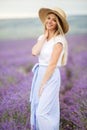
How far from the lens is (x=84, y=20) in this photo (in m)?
3.71

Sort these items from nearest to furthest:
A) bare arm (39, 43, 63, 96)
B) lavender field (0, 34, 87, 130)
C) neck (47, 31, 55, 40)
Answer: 1. bare arm (39, 43, 63, 96)
2. neck (47, 31, 55, 40)
3. lavender field (0, 34, 87, 130)

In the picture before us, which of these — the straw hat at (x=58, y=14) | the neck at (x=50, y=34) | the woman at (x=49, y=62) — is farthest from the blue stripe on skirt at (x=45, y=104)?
the straw hat at (x=58, y=14)

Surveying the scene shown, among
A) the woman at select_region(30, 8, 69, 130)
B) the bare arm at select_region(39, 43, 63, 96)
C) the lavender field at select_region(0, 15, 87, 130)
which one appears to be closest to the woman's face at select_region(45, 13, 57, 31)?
the woman at select_region(30, 8, 69, 130)

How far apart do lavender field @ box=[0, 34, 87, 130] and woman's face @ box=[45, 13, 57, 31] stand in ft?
1.86

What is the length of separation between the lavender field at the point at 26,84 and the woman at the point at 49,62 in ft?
1.26

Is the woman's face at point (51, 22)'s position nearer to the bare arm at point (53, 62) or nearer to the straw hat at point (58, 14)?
the straw hat at point (58, 14)

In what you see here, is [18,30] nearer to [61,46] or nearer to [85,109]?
[61,46]

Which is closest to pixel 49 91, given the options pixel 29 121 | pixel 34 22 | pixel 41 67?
pixel 41 67

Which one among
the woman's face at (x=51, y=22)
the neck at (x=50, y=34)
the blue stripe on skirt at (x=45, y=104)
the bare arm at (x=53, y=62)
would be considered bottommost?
the blue stripe on skirt at (x=45, y=104)

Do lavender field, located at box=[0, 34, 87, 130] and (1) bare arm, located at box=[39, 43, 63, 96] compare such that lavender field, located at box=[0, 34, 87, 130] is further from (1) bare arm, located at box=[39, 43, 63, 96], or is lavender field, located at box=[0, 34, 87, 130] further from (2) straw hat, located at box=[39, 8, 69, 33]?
(1) bare arm, located at box=[39, 43, 63, 96]

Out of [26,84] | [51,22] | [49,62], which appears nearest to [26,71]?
[26,84]

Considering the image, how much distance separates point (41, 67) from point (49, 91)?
0.22m

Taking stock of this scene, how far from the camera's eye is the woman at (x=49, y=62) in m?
3.13

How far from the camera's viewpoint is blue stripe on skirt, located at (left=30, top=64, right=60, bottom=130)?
316cm
